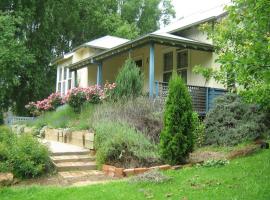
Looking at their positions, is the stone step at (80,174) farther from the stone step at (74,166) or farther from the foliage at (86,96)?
the foliage at (86,96)

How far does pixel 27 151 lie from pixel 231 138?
6094mm

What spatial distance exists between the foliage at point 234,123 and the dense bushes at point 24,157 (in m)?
5.42

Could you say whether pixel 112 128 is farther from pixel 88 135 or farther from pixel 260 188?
pixel 260 188

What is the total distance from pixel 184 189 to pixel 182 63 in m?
11.7

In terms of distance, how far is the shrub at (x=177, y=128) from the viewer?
9289mm

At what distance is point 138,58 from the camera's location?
69.3 ft

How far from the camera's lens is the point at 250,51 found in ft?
21.6

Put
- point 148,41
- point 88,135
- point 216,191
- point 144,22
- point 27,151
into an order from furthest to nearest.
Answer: point 144,22 → point 148,41 → point 88,135 → point 27,151 → point 216,191

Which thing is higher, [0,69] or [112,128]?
[0,69]

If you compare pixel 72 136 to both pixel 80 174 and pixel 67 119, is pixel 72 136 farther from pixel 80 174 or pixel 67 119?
pixel 80 174

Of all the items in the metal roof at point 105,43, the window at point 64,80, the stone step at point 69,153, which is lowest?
the stone step at point 69,153

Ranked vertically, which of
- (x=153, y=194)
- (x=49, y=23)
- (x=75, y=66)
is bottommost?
(x=153, y=194)

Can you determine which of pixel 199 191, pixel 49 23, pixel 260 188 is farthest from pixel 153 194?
pixel 49 23

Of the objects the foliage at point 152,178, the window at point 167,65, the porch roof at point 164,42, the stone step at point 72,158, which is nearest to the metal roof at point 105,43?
the window at point 167,65
